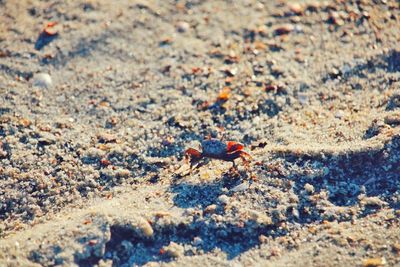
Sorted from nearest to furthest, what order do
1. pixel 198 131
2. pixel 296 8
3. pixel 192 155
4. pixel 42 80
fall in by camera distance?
pixel 192 155
pixel 198 131
pixel 42 80
pixel 296 8

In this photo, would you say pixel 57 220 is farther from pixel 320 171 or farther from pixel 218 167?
pixel 320 171

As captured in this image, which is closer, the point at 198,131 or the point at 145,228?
Answer: the point at 145,228

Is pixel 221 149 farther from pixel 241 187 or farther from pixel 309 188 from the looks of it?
pixel 309 188

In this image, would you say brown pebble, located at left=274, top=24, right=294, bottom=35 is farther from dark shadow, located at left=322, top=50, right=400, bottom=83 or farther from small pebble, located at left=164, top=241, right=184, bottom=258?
small pebble, located at left=164, top=241, right=184, bottom=258

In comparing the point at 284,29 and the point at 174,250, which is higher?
the point at 284,29

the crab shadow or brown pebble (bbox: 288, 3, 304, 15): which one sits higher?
brown pebble (bbox: 288, 3, 304, 15)

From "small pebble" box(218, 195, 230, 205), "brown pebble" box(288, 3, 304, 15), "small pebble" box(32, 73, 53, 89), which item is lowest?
"small pebble" box(32, 73, 53, 89)

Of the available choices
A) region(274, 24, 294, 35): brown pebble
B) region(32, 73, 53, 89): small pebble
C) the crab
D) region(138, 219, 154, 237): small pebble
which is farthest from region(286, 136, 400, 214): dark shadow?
region(32, 73, 53, 89): small pebble

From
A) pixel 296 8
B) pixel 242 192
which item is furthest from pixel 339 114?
pixel 296 8
